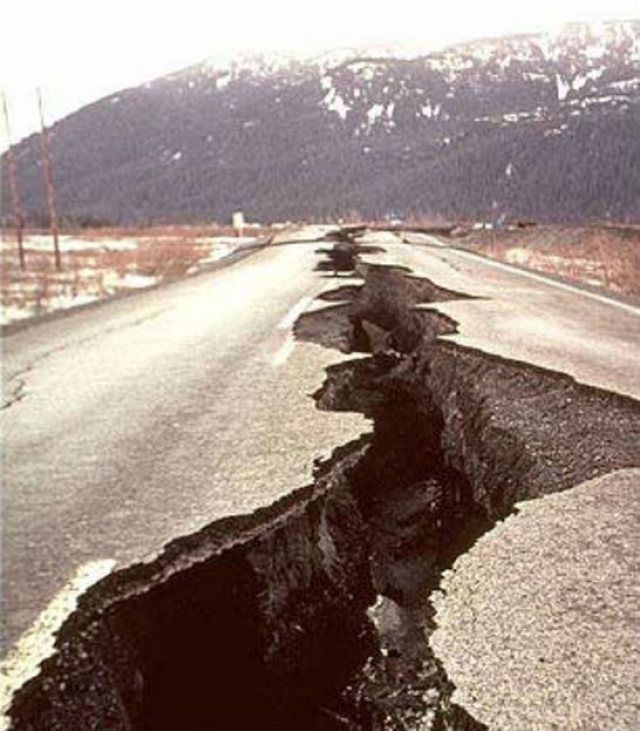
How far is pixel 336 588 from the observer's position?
283 centimetres

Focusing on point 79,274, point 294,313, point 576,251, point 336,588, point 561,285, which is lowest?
point 576,251

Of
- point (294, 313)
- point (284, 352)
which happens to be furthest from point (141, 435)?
point (294, 313)

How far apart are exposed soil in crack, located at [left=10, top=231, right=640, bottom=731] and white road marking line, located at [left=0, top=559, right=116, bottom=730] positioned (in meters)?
0.03

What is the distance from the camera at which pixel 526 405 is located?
14.2 feet

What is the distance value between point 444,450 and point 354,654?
1.96 m

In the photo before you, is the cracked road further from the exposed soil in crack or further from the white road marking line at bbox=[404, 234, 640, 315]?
the white road marking line at bbox=[404, 234, 640, 315]

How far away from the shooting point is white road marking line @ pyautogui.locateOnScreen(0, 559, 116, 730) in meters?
1.94

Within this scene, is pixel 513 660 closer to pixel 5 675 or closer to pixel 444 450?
pixel 5 675

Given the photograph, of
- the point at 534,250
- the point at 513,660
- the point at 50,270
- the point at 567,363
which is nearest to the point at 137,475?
the point at 513,660

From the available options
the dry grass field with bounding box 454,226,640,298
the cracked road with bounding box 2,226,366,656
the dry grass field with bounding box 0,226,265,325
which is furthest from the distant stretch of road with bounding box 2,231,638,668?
the dry grass field with bounding box 454,226,640,298

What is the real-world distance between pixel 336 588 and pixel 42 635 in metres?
1.06

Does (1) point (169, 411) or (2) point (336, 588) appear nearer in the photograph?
(2) point (336, 588)

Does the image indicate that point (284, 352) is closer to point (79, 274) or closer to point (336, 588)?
point (336, 588)

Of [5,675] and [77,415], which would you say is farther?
[77,415]
